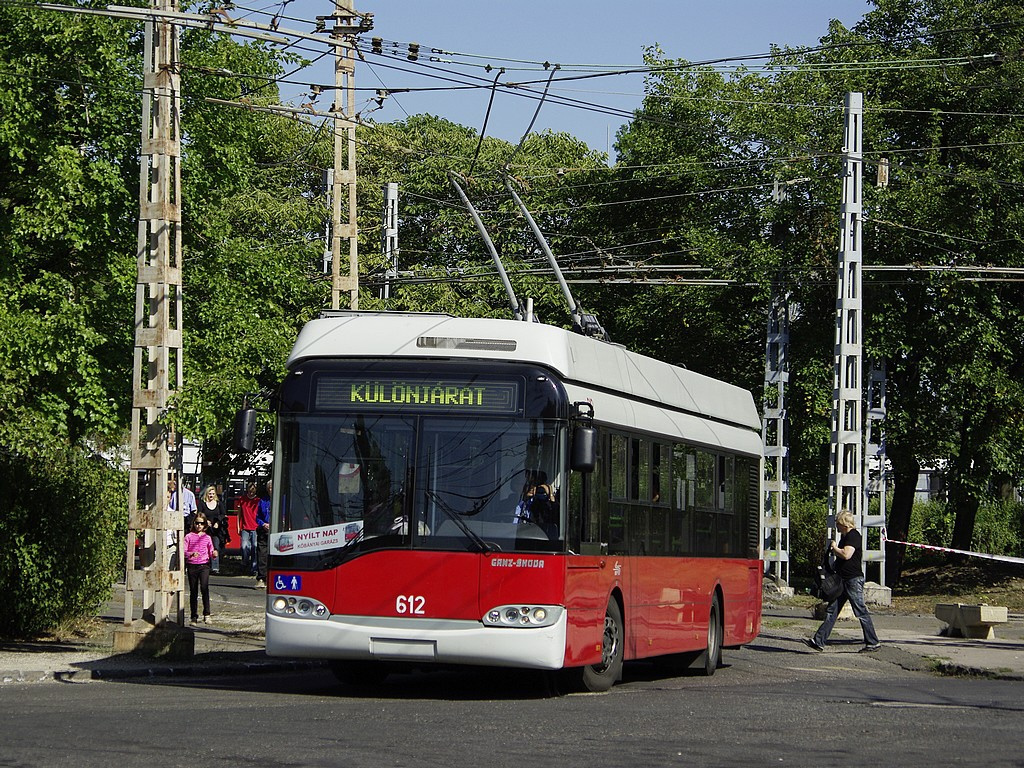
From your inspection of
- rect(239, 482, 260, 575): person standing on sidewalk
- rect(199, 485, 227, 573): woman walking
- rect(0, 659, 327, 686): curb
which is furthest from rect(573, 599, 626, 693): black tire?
rect(239, 482, 260, 575): person standing on sidewalk

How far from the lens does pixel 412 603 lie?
13453mm

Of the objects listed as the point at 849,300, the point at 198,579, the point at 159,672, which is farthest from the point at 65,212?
the point at 159,672

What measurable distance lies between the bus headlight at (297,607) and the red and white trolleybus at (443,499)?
1 cm

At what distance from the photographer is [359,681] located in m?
15.1

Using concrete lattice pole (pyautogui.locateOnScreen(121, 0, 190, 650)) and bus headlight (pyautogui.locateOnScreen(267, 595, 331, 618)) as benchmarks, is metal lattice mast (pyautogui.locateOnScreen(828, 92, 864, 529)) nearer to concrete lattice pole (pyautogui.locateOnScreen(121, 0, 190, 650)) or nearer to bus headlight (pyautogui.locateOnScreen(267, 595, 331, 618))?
concrete lattice pole (pyautogui.locateOnScreen(121, 0, 190, 650))

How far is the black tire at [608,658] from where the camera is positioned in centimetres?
1443

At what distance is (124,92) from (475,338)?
59.4ft

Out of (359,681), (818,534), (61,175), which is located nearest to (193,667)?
(359,681)

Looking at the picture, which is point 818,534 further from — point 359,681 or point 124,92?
point 359,681

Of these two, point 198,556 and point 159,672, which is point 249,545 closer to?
point 198,556

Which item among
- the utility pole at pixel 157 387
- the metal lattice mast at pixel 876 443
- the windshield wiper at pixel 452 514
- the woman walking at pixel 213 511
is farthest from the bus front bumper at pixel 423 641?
the metal lattice mast at pixel 876 443

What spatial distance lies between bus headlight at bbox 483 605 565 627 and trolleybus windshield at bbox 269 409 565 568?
1.49 feet

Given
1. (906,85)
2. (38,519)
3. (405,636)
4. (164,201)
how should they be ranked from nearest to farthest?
(405,636) < (164,201) < (38,519) < (906,85)

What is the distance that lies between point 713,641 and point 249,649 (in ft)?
16.8
